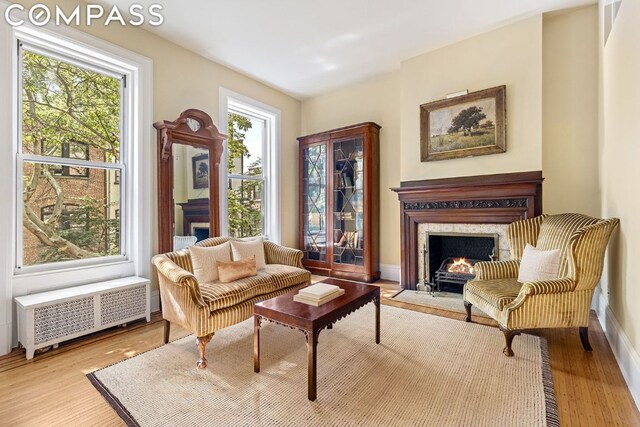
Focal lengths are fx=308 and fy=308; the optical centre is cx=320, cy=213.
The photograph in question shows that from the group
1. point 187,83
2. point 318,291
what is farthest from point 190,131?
point 318,291

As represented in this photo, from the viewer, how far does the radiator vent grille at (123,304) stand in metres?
2.80

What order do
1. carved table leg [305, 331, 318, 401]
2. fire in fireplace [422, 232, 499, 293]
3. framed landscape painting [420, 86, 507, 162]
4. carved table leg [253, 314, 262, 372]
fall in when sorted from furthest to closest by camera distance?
1. fire in fireplace [422, 232, 499, 293]
2. framed landscape painting [420, 86, 507, 162]
3. carved table leg [253, 314, 262, 372]
4. carved table leg [305, 331, 318, 401]

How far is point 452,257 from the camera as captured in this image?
4.05m

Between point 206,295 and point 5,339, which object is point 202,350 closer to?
point 206,295

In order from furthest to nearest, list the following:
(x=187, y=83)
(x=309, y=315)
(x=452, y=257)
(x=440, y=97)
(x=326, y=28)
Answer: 1. (x=452, y=257)
2. (x=440, y=97)
3. (x=187, y=83)
4. (x=326, y=28)
5. (x=309, y=315)

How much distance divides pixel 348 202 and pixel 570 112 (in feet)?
9.36

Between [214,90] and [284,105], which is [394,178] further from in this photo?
[214,90]

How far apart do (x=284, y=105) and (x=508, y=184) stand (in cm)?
364

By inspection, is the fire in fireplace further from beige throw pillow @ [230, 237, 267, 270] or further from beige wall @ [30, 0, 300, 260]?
beige wall @ [30, 0, 300, 260]

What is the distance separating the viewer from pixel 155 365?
2.23 m

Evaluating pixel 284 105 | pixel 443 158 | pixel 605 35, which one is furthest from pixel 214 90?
pixel 605 35

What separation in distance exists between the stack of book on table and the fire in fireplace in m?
2.09

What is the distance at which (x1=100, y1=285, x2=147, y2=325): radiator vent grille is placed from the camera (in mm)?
2803

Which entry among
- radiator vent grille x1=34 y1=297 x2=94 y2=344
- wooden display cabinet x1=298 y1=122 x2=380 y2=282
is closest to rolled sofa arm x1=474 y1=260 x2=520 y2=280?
wooden display cabinet x1=298 y1=122 x2=380 y2=282
